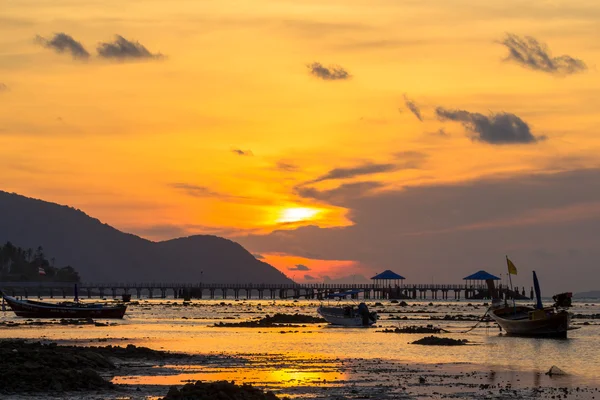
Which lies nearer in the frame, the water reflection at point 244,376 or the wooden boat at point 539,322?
the water reflection at point 244,376

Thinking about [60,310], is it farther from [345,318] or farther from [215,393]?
[215,393]

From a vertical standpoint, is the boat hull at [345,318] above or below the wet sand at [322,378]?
above

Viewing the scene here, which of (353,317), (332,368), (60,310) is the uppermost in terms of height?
(60,310)

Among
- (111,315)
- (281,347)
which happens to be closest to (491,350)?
(281,347)

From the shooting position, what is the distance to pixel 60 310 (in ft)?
367

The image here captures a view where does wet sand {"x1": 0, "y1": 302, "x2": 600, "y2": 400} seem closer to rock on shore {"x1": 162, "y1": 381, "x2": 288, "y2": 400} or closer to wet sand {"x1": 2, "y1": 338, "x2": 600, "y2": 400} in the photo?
wet sand {"x1": 2, "y1": 338, "x2": 600, "y2": 400}

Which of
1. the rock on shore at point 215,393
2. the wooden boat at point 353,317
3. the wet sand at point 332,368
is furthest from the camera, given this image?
the wooden boat at point 353,317

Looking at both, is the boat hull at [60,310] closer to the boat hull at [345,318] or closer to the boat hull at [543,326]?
the boat hull at [345,318]

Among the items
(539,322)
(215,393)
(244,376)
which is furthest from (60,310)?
(215,393)

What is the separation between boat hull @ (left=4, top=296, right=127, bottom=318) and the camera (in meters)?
112

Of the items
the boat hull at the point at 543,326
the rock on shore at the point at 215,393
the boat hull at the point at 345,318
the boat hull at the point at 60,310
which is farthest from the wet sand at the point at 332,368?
the boat hull at the point at 60,310

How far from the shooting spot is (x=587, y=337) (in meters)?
81.6

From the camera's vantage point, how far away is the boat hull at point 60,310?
11175 cm

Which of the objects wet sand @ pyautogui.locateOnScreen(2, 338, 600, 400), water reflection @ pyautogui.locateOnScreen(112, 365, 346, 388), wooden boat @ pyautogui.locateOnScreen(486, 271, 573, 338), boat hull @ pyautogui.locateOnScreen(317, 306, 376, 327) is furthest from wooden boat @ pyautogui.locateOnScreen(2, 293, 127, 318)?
water reflection @ pyautogui.locateOnScreen(112, 365, 346, 388)
